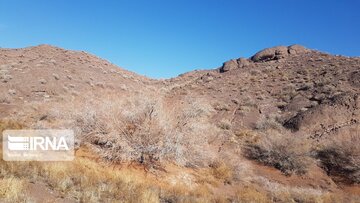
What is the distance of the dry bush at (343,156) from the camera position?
16.3 m

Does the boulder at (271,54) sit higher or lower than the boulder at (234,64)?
higher

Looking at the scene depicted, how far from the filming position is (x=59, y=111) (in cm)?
1864

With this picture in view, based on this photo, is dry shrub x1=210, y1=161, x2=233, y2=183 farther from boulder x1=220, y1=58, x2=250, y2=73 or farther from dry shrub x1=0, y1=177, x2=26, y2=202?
boulder x1=220, y1=58, x2=250, y2=73

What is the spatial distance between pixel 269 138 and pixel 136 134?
7992mm

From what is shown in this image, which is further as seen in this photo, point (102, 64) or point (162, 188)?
point (102, 64)

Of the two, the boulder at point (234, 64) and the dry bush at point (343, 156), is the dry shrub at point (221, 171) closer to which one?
the dry bush at point (343, 156)

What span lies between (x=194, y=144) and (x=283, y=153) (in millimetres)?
5212

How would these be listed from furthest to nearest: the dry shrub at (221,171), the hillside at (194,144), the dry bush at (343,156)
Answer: the dry bush at (343,156), the dry shrub at (221,171), the hillside at (194,144)

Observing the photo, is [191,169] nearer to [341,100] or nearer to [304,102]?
[341,100]

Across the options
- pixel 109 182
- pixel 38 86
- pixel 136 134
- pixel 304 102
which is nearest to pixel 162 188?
pixel 109 182

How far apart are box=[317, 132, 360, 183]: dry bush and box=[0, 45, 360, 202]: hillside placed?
0.05m

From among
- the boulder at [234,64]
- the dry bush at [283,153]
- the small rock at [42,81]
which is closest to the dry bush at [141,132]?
the dry bush at [283,153]

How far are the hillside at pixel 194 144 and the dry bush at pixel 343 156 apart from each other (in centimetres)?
5

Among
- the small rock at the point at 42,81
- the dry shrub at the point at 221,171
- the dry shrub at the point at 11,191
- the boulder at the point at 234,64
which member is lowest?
the dry shrub at the point at 221,171
